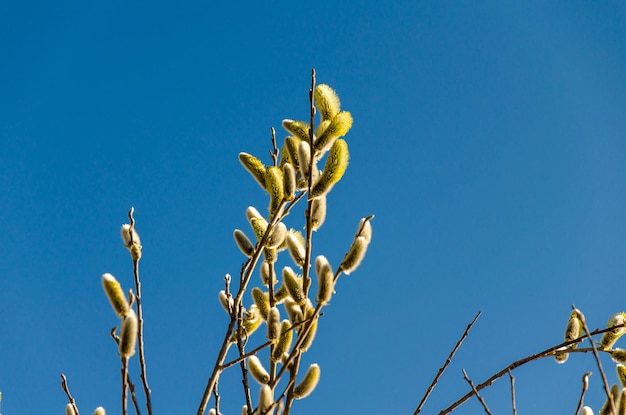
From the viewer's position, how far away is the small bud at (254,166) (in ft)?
7.44

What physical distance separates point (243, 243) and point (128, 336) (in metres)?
0.75

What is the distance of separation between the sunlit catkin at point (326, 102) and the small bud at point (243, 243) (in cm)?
51

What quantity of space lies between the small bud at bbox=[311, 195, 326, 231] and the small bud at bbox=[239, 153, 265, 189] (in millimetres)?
294

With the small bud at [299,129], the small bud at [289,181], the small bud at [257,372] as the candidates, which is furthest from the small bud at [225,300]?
the small bud at [299,129]

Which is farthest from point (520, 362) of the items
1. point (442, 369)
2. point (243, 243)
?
point (243, 243)

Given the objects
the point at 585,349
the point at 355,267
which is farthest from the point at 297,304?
the point at 585,349

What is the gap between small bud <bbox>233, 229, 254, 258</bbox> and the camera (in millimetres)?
2238

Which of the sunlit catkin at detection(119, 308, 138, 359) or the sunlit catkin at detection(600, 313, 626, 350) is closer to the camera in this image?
the sunlit catkin at detection(119, 308, 138, 359)

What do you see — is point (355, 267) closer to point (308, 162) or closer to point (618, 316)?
point (308, 162)

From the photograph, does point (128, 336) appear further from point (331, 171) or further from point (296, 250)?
point (331, 171)

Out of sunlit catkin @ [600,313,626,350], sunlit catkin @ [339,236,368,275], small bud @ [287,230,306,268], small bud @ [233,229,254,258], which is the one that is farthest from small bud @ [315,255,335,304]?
sunlit catkin @ [600,313,626,350]

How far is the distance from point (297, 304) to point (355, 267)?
248 millimetres

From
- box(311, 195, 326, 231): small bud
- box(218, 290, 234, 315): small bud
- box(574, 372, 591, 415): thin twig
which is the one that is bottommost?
box(574, 372, 591, 415): thin twig

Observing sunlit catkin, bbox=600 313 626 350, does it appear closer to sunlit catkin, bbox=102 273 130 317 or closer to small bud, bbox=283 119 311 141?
small bud, bbox=283 119 311 141
